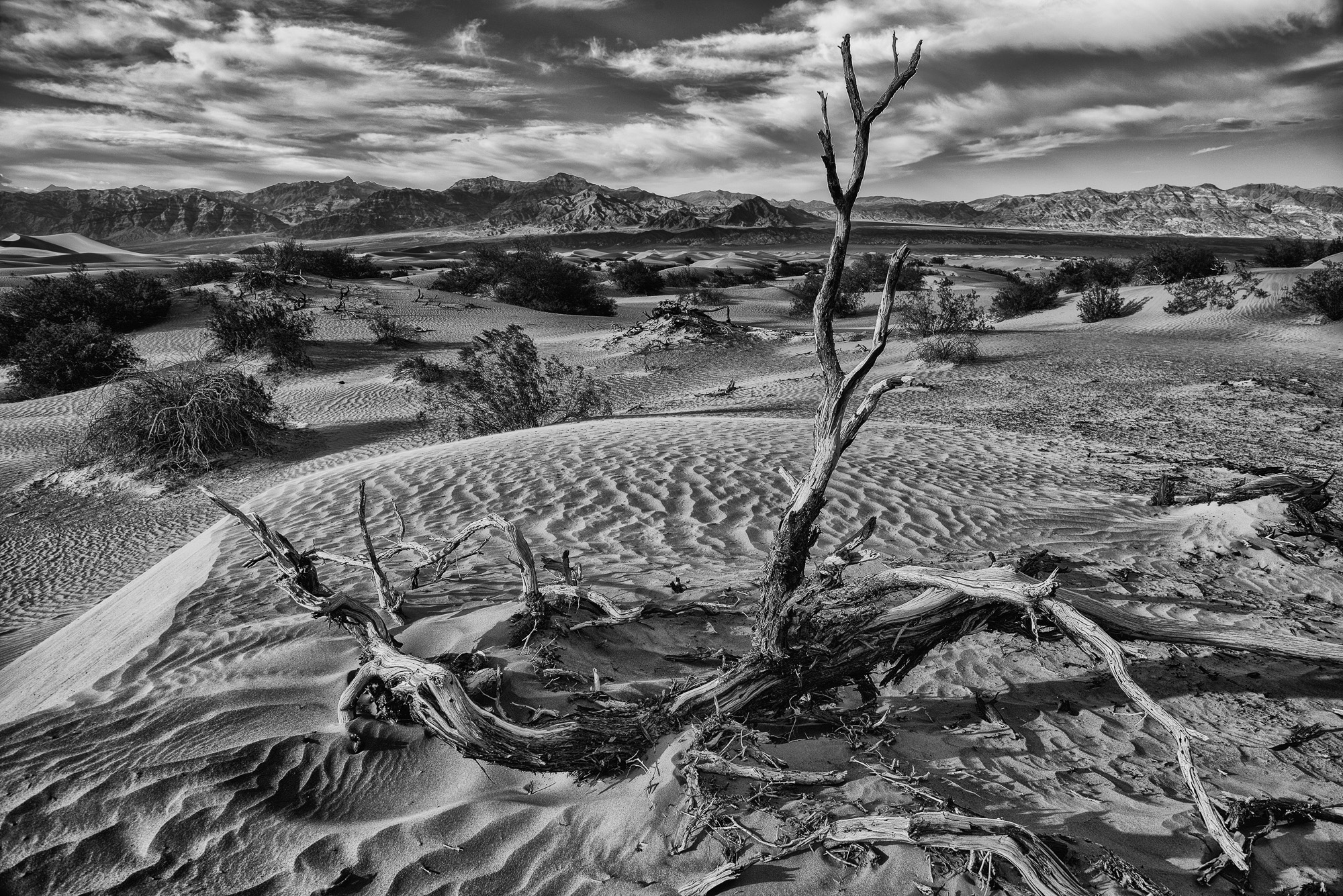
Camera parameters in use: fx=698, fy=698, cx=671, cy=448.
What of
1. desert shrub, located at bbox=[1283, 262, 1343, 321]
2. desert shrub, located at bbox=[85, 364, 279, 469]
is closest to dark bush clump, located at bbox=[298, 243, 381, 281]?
desert shrub, located at bbox=[85, 364, 279, 469]

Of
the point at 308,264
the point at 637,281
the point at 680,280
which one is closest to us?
the point at 308,264

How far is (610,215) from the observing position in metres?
152

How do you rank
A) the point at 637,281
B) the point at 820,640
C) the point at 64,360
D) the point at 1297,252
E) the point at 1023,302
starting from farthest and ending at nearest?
the point at 637,281 < the point at 1297,252 < the point at 1023,302 < the point at 64,360 < the point at 820,640

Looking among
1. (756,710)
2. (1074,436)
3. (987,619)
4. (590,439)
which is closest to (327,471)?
(590,439)

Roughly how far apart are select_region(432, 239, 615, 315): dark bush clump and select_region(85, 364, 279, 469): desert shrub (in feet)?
54.1

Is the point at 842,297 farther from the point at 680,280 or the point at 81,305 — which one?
the point at 81,305

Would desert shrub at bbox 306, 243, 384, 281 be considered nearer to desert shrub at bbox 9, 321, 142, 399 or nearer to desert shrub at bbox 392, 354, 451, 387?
desert shrub at bbox 9, 321, 142, 399

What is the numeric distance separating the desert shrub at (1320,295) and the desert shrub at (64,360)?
87.3 feet

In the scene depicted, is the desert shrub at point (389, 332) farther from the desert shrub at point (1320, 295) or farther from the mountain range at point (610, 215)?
the mountain range at point (610, 215)

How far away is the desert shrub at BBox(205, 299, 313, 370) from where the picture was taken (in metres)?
16.1

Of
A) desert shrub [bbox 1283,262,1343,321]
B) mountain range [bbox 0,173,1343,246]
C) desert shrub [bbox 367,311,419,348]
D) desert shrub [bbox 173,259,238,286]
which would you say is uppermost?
mountain range [bbox 0,173,1343,246]

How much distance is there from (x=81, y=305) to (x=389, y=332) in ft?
27.5

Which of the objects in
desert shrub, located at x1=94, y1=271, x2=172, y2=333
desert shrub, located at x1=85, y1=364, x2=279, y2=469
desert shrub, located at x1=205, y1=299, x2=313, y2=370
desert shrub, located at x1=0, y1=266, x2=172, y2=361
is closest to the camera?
desert shrub, located at x1=85, y1=364, x2=279, y2=469

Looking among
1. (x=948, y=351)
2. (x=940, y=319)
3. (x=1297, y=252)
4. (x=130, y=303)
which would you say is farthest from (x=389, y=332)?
(x=1297, y=252)
